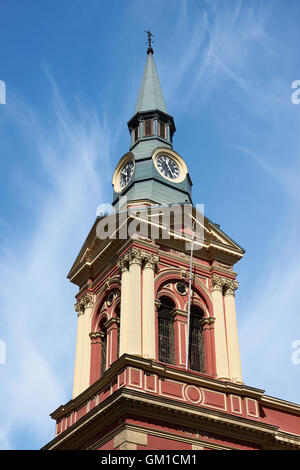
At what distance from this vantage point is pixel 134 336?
92.0ft

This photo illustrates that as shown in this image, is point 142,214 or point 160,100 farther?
point 160,100

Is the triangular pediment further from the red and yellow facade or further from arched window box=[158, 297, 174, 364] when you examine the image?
arched window box=[158, 297, 174, 364]

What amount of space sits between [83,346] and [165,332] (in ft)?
14.1

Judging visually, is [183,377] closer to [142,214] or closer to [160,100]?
[142,214]

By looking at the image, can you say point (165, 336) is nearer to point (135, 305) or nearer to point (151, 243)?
point (135, 305)

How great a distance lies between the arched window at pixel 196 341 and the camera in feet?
99.3

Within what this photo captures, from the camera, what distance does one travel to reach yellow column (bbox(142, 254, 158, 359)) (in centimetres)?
2801

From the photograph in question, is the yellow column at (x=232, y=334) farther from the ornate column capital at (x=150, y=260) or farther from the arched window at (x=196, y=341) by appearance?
the ornate column capital at (x=150, y=260)

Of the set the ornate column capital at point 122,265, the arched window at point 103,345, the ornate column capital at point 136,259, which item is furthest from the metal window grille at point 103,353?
the ornate column capital at point 136,259

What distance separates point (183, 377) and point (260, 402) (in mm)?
4105

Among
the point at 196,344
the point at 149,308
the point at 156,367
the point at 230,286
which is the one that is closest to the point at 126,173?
the point at 230,286

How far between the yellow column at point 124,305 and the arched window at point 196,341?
345 cm

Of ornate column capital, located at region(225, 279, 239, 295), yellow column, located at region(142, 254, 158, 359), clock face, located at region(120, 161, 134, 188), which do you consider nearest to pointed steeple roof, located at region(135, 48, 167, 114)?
clock face, located at region(120, 161, 134, 188)
